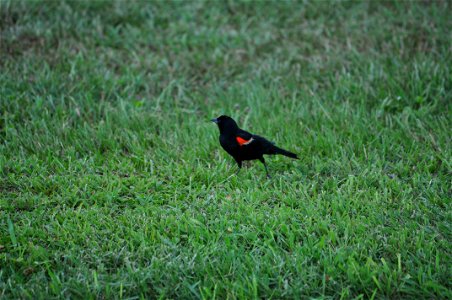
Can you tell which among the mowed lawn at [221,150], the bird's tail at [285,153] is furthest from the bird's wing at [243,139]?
the mowed lawn at [221,150]

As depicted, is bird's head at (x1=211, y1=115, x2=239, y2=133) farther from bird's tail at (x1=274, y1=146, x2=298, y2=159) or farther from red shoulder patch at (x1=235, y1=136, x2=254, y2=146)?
bird's tail at (x1=274, y1=146, x2=298, y2=159)

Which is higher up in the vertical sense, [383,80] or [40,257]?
[383,80]

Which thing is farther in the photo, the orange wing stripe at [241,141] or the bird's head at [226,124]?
the bird's head at [226,124]

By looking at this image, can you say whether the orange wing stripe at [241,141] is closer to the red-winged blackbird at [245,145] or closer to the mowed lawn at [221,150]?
the red-winged blackbird at [245,145]

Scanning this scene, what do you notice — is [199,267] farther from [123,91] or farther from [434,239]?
[123,91]

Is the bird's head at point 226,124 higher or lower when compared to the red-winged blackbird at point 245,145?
higher

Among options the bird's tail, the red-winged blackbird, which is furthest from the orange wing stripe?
the bird's tail

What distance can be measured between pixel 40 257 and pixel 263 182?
2061mm

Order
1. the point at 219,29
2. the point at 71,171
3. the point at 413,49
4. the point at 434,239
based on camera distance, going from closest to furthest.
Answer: the point at 434,239
the point at 71,171
the point at 413,49
the point at 219,29

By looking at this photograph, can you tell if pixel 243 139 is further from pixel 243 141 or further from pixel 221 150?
pixel 221 150

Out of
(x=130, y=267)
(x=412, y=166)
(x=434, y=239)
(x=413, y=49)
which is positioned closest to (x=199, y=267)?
(x=130, y=267)

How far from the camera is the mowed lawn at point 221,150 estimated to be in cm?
344

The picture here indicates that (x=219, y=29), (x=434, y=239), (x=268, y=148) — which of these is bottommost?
(x=434, y=239)

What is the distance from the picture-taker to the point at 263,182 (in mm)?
4656
